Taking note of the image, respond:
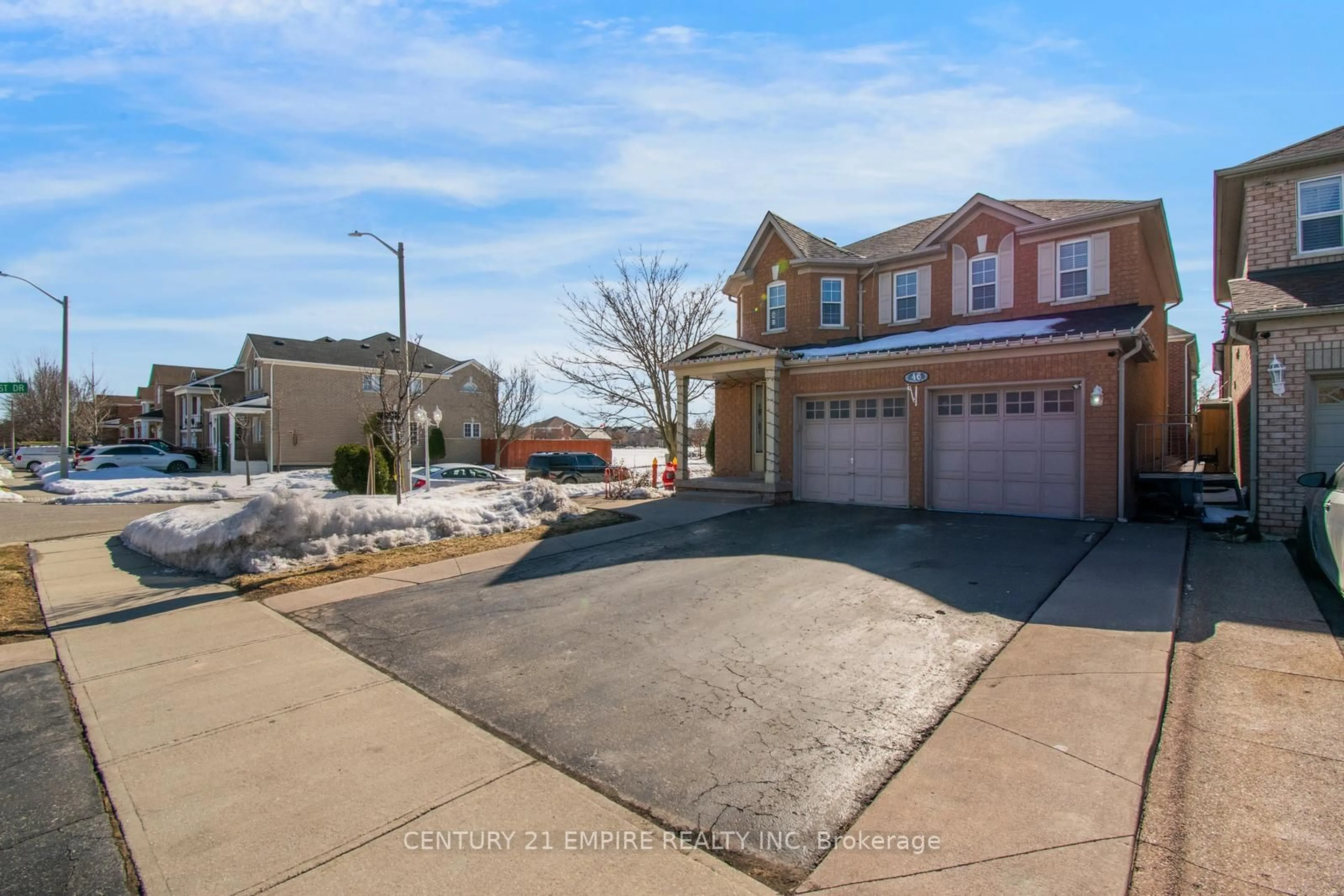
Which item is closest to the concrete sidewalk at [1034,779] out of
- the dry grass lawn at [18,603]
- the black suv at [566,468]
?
the dry grass lawn at [18,603]

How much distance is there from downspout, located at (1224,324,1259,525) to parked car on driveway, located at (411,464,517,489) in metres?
18.2

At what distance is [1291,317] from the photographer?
392 inches

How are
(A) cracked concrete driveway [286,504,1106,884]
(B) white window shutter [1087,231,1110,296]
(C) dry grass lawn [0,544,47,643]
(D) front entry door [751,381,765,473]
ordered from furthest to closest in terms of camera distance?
(D) front entry door [751,381,765,473], (B) white window shutter [1087,231,1110,296], (C) dry grass lawn [0,544,47,643], (A) cracked concrete driveway [286,504,1106,884]

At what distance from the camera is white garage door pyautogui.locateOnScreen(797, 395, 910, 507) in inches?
561

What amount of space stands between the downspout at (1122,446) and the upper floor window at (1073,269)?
10.7 feet

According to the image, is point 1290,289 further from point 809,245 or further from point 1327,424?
point 809,245

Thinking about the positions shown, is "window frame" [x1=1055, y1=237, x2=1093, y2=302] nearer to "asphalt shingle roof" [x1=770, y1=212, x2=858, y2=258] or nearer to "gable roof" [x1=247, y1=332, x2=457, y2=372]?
"asphalt shingle roof" [x1=770, y1=212, x2=858, y2=258]

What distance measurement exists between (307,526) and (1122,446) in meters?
13.0

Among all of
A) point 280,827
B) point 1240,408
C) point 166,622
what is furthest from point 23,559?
point 1240,408

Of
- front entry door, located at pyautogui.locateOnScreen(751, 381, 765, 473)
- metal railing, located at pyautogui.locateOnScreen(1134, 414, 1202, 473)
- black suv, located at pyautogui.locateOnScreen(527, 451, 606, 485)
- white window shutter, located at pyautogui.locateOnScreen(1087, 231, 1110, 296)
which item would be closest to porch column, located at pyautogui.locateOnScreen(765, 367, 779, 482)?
front entry door, located at pyautogui.locateOnScreen(751, 381, 765, 473)

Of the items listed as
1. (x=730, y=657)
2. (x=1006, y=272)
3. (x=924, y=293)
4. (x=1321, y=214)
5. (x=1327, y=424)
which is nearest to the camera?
(x=730, y=657)

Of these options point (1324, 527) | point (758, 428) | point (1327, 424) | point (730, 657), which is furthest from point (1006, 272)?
point (730, 657)

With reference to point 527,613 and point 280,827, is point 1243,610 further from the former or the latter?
point 280,827

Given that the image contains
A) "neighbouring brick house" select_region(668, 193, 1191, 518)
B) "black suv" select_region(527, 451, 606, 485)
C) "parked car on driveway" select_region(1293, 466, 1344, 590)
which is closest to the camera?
"parked car on driveway" select_region(1293, 466, 1344, 590)
